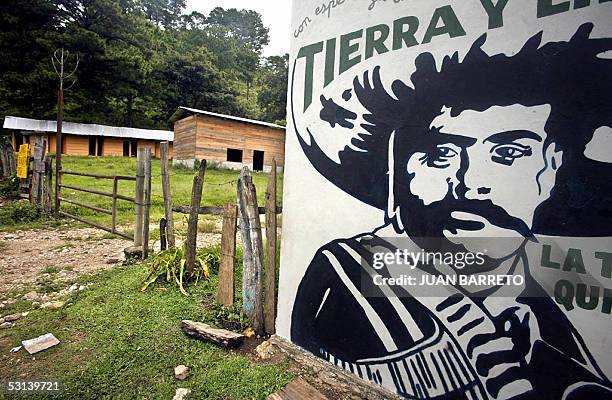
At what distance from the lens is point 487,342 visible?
1.86 metres

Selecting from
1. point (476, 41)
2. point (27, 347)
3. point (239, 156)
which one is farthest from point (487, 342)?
point (239, 156)

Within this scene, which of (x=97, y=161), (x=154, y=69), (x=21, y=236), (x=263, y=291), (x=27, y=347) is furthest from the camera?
(x=154, y=69)

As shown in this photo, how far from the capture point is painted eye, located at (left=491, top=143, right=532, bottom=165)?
1742 millimetres

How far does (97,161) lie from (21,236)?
556 inches

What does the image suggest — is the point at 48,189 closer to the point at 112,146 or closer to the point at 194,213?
the point at 194,213

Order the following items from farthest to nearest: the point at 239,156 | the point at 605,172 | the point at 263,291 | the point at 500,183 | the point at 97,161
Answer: the point at 239,156 < the point at 97,161 < the point at 263,291 < the point at 500,183 < the point at 605,172

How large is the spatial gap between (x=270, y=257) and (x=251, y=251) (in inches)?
9.1

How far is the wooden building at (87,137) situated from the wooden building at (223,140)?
4.51 m

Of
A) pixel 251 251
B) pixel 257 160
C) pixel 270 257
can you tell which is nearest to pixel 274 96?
pixel 257 160

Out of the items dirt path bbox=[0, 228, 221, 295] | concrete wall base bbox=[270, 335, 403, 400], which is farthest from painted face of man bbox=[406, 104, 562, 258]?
dirt path bbox=[0, 228, 221, 295]

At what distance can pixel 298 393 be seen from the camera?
2283 mm

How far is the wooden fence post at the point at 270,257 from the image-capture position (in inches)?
114

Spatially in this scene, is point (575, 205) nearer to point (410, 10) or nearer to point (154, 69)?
point (410, 10)

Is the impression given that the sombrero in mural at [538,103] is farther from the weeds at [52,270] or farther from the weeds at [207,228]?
the weeds at [207,228]
